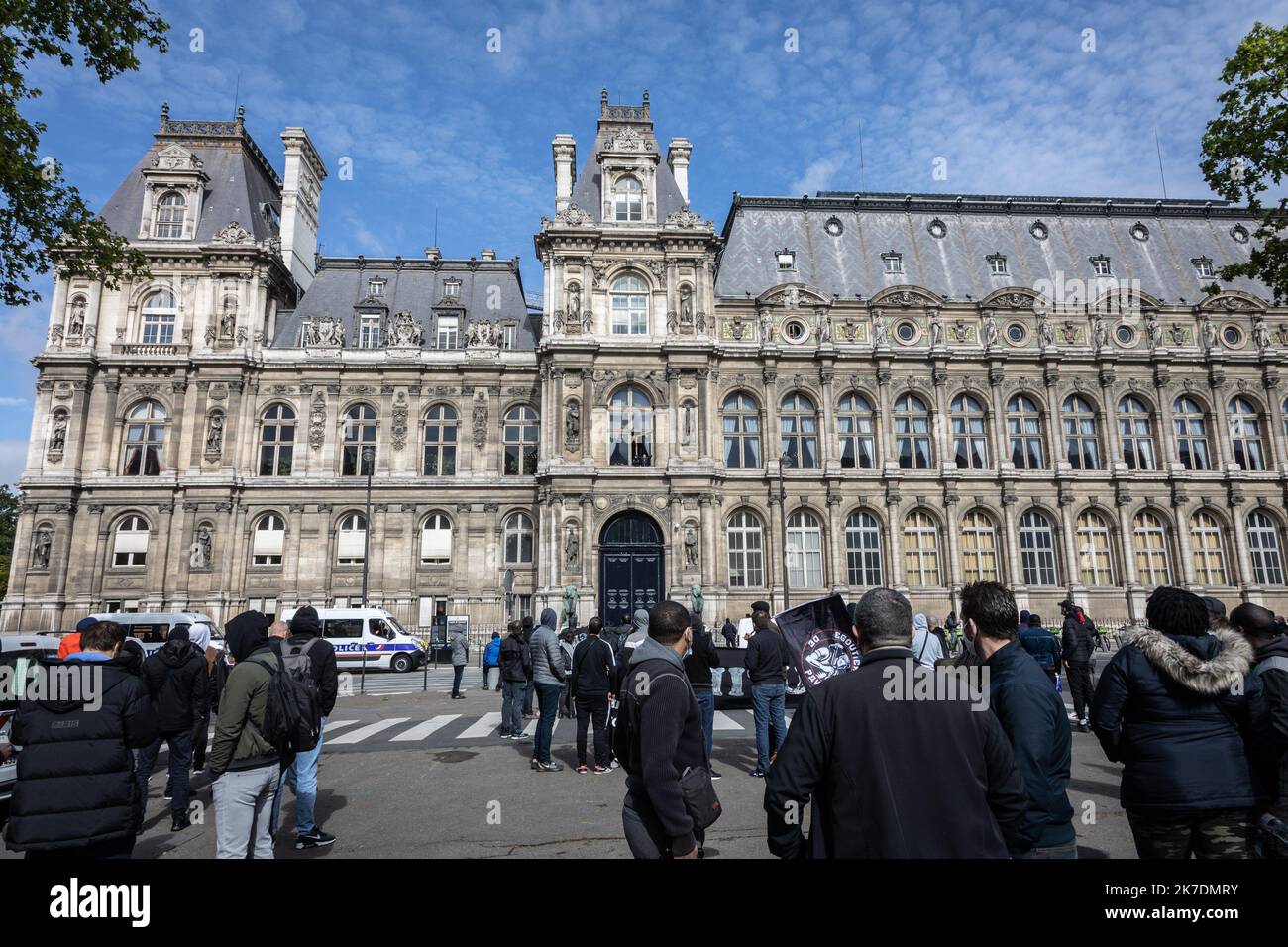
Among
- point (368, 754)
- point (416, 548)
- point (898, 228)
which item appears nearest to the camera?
point (368, 754)

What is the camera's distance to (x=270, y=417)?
116ft

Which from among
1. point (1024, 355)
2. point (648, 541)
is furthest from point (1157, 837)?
point (1024, 355)

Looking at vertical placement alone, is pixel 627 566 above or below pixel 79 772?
above

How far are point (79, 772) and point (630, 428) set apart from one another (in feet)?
95.0

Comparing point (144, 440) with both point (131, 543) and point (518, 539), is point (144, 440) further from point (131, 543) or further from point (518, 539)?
point (518, 539)

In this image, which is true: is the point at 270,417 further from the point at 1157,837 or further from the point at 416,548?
the point at 1157,837

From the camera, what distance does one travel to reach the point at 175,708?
8570mm

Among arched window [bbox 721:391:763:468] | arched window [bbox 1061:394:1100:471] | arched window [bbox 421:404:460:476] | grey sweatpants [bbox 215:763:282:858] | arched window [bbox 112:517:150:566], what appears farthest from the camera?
arched window [bbox 421:404:460:476]

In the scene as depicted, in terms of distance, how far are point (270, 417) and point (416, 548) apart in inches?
372

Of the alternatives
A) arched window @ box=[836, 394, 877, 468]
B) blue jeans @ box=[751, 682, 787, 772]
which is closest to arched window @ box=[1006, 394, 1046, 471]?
arched window @ box=[836, 394, 877, 468]

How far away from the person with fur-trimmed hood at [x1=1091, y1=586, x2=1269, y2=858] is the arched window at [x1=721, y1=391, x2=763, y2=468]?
29760 mm

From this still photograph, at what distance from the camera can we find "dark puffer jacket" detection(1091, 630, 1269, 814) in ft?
14.2

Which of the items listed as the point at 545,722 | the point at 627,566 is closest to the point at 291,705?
the point at 545,722

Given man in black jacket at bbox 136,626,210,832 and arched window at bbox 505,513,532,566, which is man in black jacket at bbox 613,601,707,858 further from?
arched window at bbox 505,513,532,566
